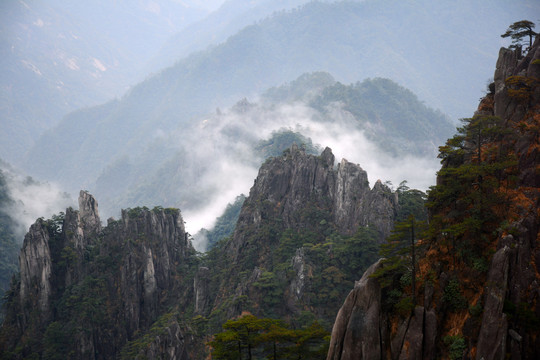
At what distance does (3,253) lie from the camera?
309ft

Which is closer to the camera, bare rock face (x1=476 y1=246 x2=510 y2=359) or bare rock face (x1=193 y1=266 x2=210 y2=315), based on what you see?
bare rock face (x1=476 y1=246 x2=510 y2=359)

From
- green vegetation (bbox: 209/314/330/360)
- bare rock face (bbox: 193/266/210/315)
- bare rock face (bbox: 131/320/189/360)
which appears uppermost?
bare rock face (bbox: 193/266/210/315)

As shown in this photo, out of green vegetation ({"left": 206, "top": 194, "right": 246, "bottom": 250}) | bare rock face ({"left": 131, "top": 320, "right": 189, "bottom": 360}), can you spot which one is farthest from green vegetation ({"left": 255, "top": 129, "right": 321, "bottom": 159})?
bare rock face ({"left": 131, "top": 320, "right": 189, "bottom": 360})

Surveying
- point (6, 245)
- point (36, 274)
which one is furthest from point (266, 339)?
point (6, 245)

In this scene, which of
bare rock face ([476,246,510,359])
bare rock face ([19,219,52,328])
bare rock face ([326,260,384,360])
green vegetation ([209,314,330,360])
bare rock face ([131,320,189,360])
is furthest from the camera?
bare rock face ([19,219,52,328])

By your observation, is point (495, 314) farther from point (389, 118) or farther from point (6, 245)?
point (389, 118)

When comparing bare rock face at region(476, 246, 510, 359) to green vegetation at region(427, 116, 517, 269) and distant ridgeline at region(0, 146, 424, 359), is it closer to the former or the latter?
green vegetation at region(427, 116, 517, 269)

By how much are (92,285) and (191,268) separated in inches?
627

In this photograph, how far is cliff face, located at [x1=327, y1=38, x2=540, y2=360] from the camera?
825 inches

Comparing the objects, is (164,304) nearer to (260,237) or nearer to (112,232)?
(112,232)

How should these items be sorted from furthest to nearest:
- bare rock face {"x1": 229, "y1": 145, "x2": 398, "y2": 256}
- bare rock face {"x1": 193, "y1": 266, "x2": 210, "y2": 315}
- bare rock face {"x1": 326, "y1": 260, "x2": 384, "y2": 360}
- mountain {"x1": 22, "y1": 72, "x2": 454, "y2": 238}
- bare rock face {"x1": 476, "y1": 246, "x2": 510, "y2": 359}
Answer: mountain {"x1": 22, "y1": 72, "x2": 454, "y2": 238} → bare rock face {"x1": 193, "y1": 266, "x2": 210, "y2": 315} → bare rock face {"x1": 229, "y1": 145, "x2": 398, "y2": 256} → bare rock face {"x1": 326, "y1": 260, "x2": 384, "y2": 360} → bare rock face {"x1": 476, "y1": 246, "x2": 510, "y2": 359}

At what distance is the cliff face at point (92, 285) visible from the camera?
190 ft

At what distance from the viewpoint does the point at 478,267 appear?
2300 cm

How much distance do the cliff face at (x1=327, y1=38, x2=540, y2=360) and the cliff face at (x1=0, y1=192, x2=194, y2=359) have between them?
34707 mm
